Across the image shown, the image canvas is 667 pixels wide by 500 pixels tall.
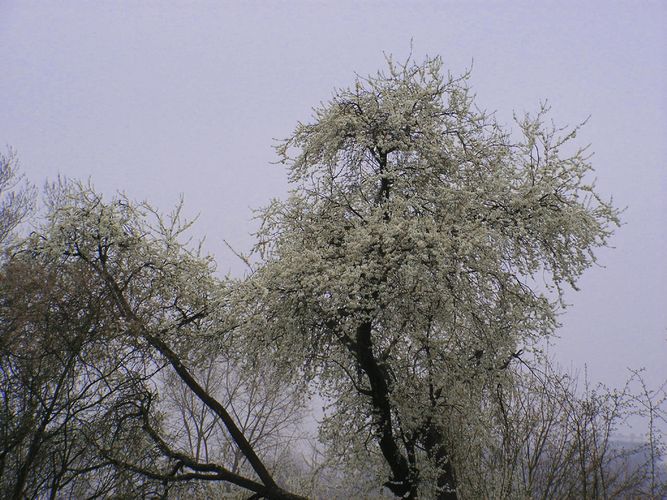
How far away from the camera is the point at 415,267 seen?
779 cm

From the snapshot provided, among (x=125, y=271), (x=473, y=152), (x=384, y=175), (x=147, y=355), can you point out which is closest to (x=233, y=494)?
(x=147, y=355)

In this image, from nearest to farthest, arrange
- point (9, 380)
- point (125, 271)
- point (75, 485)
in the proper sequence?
point (9, 380) → point (75, 485) → point (125, 271)

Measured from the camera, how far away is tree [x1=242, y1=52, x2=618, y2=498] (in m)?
8.31

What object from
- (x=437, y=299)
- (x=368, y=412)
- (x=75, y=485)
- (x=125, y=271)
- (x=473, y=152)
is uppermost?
(x=473, y=152)

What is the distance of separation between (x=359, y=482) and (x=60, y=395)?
5.64 metres

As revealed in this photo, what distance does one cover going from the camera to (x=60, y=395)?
632 centimetres

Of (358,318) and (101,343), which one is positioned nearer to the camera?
(101,343)

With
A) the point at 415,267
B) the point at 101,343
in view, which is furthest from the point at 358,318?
the point at 101,343

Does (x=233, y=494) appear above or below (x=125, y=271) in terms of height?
below

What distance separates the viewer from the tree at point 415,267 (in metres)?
8.31

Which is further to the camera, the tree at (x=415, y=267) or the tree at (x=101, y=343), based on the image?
the tree at (x=415, y=267)

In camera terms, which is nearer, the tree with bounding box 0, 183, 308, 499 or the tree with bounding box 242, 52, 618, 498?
the tree with bounding box 0, 183, 308, 499

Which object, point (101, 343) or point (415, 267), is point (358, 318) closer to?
point (415, 267)

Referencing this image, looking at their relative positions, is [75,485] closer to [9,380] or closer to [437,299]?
[9,380]
